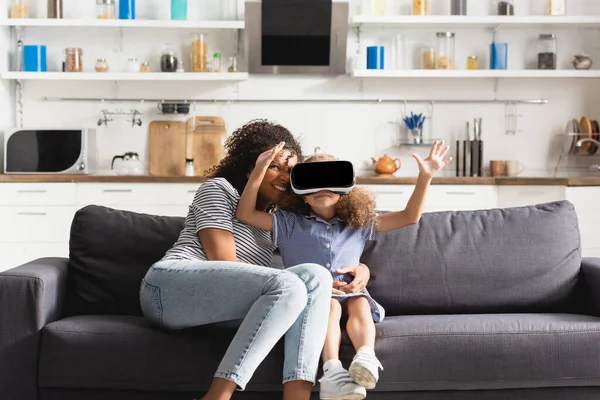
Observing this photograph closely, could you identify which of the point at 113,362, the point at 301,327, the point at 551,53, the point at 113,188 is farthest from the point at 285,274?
the point at 551,53

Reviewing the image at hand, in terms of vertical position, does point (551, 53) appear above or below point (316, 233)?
above

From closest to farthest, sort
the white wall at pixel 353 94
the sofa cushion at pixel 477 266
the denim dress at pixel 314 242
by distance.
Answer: the denim dress at pixel 314 242 < the sofa cushion at pixel 477 266 < the white wall at pixel 353 94

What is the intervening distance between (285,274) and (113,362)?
0.56 meters

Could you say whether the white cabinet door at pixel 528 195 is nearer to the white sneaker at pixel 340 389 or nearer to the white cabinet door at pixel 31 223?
the white cabinet door at pixel 31 223

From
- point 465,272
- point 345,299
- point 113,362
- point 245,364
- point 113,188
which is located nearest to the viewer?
point 245,364

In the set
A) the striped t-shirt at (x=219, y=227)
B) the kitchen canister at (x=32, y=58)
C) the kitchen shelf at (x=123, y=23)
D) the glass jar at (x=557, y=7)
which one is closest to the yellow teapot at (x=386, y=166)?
the kitchen shelf at (x=123, y=23)

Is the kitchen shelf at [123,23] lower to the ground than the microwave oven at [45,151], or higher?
higher

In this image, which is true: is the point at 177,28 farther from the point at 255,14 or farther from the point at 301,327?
the point at 301,327

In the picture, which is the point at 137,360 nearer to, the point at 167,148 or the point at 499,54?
the point at 167,148

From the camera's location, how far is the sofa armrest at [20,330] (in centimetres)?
236

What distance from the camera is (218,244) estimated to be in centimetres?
244

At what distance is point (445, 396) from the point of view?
2369mm

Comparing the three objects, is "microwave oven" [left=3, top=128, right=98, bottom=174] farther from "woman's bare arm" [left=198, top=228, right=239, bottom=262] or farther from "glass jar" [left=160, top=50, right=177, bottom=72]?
"woman's bare arm" [left=198, top=228, right=239, bottom=262]

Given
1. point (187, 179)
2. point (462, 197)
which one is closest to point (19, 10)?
point (187, 179)
